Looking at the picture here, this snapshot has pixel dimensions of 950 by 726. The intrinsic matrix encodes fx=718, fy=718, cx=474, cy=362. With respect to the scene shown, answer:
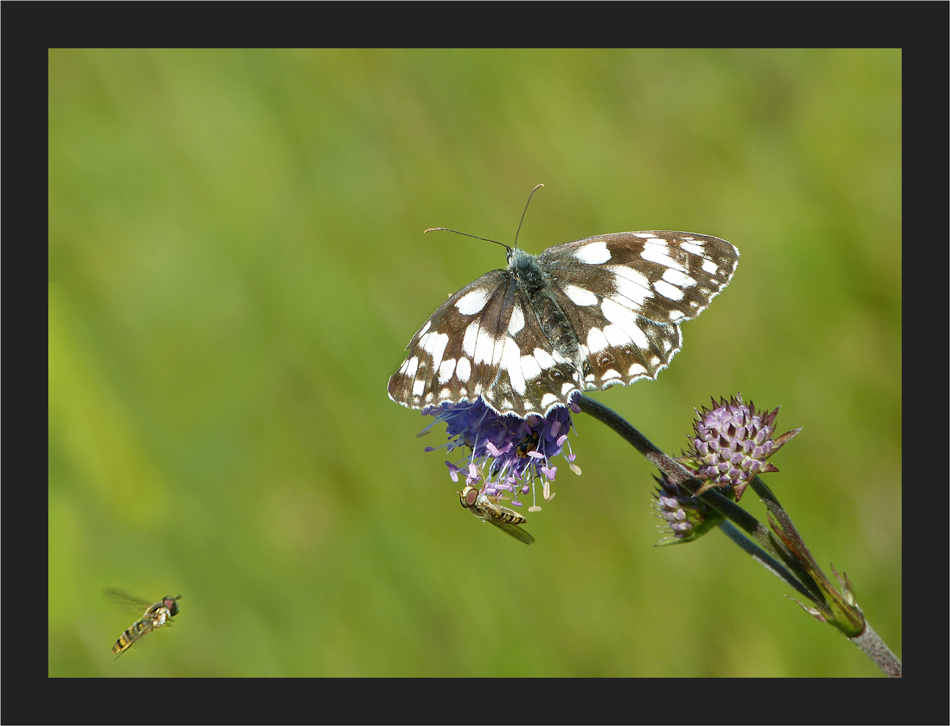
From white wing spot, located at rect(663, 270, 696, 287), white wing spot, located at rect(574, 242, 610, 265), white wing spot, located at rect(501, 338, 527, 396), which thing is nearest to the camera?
white wing spot, located at rect(501, 338, 527, 396)

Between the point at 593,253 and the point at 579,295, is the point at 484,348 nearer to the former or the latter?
the point at 579,295

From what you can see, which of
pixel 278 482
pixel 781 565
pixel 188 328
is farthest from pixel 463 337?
pixel 188 328

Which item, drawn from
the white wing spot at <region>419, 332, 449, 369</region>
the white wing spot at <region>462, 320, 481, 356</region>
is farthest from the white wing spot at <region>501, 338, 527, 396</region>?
the white wing spot at <region>419, 332, 449, 369</region>

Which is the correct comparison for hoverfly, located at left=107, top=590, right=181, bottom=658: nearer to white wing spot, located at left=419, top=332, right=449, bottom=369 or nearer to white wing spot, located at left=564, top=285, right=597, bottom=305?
white wing spot, located at left=419, top=332, right=449, bottom=369

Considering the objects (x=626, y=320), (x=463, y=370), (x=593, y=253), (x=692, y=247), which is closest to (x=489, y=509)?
(x=463, y=370)

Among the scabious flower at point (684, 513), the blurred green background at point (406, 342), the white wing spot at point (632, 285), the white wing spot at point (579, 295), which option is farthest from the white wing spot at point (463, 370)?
the blurred green background at point (406, 342)

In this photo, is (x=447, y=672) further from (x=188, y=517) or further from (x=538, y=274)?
(x=538, y=274)
